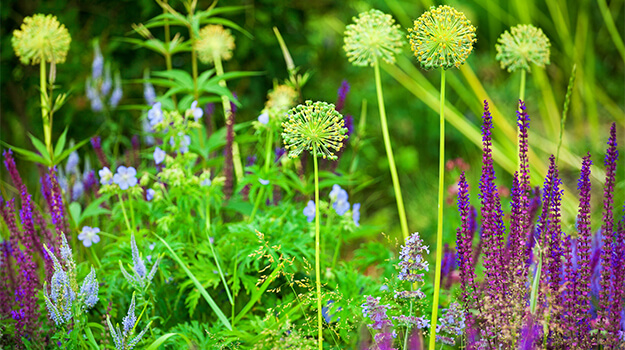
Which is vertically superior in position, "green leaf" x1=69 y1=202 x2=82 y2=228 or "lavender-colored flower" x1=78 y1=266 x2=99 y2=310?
"green leaf" x1=69 y1=202 x2=82 y2=228

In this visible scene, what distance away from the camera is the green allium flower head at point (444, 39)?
1.73m

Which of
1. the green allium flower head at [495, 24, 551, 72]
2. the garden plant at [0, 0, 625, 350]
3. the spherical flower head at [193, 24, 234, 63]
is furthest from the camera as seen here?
the spherical flower head at [193, 24, 234, 63]

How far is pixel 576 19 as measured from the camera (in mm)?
6246

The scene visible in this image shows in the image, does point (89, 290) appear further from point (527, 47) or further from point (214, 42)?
point (214, 42)

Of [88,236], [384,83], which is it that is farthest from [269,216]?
[384,83]

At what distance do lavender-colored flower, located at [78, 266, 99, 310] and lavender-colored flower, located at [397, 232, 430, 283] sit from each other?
2.98ft

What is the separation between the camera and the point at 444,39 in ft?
5.65

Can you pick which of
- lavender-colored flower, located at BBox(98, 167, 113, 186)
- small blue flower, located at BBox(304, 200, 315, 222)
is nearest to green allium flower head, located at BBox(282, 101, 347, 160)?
small blue flower, located at BBox(304, 200, 315, 222)

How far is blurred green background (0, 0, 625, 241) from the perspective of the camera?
4.61 metres

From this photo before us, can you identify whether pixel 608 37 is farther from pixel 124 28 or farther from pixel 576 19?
pixel 124 28

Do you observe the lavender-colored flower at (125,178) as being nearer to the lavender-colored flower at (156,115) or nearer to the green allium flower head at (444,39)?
the lavender-colored flower at (156,115)

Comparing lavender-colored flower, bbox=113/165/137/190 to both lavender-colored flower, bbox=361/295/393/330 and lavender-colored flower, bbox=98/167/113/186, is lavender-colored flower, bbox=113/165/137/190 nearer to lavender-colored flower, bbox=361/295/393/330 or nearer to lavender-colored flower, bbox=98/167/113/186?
lavender-colored flower, bbox=98/167/113/186

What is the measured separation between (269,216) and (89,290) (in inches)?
40.3

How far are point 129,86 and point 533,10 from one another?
11.6 ft
